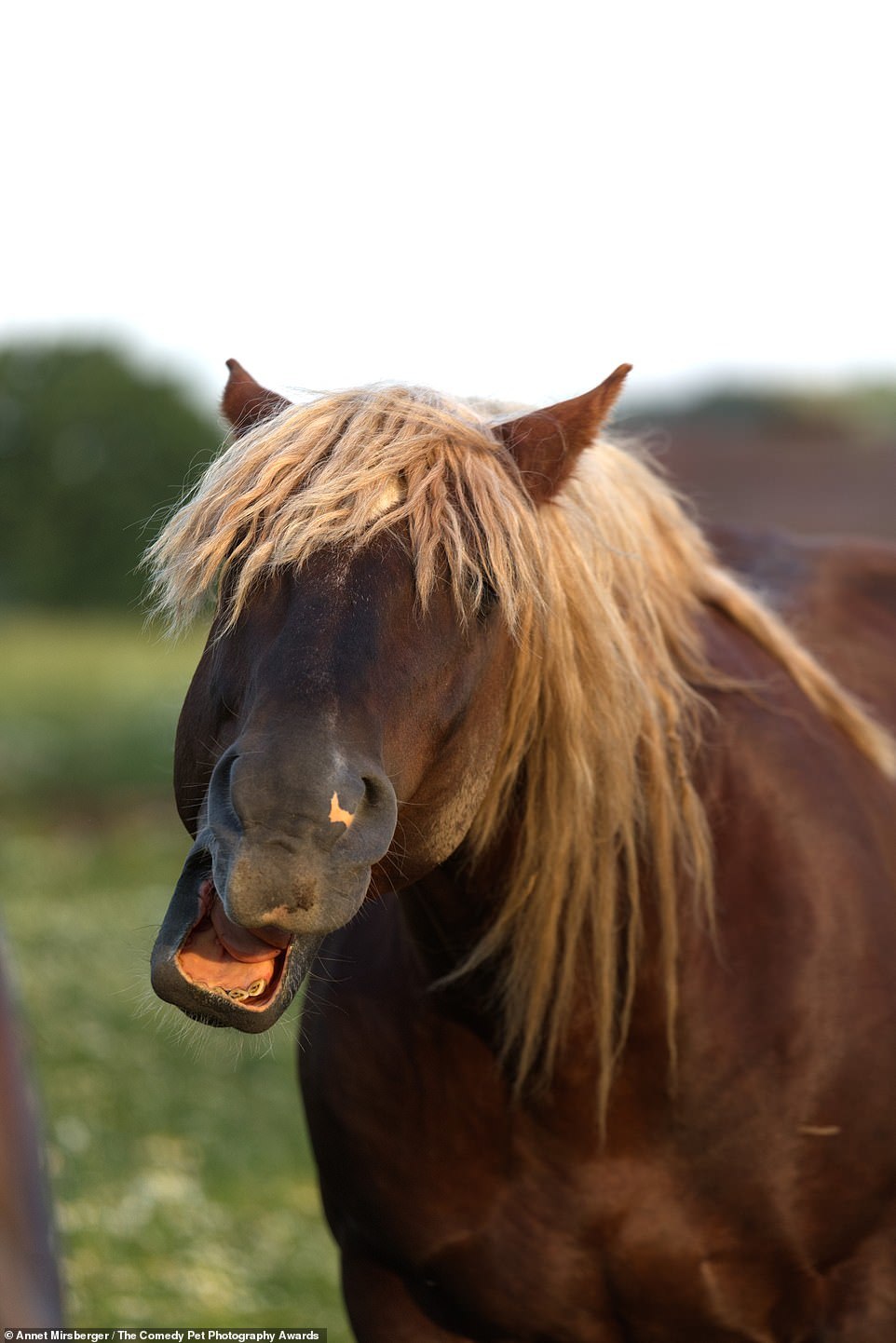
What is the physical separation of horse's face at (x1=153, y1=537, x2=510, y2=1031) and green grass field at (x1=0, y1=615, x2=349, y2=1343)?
0.71 feet

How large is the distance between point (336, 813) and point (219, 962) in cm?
33

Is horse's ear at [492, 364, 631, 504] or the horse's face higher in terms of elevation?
horse's ear at [492, 364, 631, 504]

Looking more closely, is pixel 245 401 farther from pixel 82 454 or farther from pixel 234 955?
pixel 82 454

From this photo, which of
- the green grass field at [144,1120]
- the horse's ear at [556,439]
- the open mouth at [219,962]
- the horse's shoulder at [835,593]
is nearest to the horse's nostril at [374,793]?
the open mouth at [219,962]

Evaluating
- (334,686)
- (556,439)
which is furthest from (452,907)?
(556,439)

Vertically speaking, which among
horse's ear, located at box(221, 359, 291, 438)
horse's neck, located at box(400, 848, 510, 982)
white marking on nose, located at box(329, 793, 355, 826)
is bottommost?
horse's neck, located at box(400, 848, 510, 982)

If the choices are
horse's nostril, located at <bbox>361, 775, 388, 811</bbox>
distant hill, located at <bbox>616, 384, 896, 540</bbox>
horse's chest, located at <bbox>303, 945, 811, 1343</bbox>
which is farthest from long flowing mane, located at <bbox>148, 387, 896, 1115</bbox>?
distant hill, located at <bbox>616, 384, 896, 540</bbox>

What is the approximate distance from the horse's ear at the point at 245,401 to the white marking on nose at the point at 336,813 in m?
0.86

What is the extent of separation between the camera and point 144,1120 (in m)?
6.31

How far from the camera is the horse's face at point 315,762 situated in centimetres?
203

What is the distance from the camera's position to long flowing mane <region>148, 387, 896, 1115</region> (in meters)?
2.30

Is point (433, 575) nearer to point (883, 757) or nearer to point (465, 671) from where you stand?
point (465, 671)

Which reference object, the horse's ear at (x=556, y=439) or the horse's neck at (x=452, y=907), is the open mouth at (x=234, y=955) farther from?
the horse's ear at (x=556, y=439)

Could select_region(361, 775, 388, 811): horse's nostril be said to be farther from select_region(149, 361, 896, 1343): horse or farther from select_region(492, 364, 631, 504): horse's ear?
select_region(492, 364, 631, 504): horse's ear
